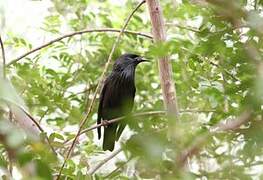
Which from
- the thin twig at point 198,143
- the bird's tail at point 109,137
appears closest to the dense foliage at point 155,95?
the thin twig at point 198,143

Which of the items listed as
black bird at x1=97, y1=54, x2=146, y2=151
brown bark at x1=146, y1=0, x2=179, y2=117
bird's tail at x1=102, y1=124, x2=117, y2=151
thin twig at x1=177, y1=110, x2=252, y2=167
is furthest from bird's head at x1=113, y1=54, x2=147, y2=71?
thin twig at x1=177, y1=110, x2=252, y2=167

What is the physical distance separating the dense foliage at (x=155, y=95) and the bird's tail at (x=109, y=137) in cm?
28

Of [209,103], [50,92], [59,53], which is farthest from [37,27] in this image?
[209,103]

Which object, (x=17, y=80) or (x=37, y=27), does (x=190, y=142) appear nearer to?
(x=17, y=80)

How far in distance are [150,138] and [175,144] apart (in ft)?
0.13

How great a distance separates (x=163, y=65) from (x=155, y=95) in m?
1.53

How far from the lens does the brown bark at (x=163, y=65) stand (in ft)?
6.35

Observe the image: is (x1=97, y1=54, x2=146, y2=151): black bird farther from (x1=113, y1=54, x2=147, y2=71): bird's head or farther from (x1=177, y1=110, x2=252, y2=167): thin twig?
(x1=177, y1=110, x2=252, y2=167): thin twig

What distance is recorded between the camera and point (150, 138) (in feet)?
2.24

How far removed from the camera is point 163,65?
79.7 inches

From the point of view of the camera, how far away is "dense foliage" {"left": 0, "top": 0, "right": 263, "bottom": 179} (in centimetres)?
66

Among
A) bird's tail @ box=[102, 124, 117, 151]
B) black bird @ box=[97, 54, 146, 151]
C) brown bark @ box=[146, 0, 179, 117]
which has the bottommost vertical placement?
bird's tail @ box=[102, 124, 117, 151]

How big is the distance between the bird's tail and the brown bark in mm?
1526

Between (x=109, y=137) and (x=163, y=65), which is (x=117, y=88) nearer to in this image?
(x=109, y=137)
